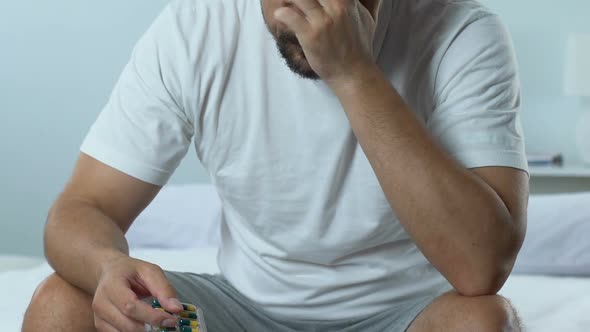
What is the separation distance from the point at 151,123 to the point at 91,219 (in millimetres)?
155

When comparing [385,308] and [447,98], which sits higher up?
[447,98]

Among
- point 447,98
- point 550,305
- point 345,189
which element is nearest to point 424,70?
point 447,98

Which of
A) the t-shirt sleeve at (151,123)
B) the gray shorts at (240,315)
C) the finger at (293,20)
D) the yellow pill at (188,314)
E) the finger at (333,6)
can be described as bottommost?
the gray shorts at (240,315)

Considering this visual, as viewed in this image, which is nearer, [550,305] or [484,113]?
[484,113]

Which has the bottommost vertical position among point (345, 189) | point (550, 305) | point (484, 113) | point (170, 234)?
point (170, 234)

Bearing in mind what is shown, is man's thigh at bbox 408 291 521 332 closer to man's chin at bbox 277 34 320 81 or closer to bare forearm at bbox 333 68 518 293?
bare forearm at bbox 333 68 518 293

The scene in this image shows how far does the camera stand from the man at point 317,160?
3.72 feet

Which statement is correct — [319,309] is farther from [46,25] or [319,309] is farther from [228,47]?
[46,25]

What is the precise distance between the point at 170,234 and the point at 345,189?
1.23m

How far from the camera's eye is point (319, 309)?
4.37 ft

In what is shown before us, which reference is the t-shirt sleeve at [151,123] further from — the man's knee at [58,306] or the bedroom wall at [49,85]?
the bedroom wall at [49,85]

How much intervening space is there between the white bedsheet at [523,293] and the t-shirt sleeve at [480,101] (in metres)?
0.46

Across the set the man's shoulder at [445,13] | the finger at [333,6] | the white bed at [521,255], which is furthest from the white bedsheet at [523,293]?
the finger at [333,6]

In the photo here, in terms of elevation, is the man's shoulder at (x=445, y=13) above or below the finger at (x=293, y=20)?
below
